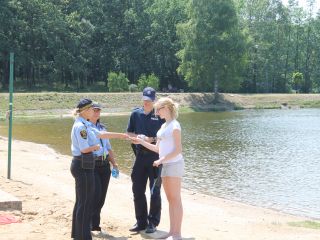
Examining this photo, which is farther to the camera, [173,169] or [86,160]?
[173,169]

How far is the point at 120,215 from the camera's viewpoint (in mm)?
9039

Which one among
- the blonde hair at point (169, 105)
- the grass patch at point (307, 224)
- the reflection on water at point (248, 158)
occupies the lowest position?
the reflection on water at point (248, 158)

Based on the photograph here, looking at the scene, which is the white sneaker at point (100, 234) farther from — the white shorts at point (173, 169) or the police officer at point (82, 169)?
the white shorts at point (173, 169)

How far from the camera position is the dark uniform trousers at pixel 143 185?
7.28m

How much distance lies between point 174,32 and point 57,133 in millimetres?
39844

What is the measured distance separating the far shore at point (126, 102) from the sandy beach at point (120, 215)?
86.3 ft

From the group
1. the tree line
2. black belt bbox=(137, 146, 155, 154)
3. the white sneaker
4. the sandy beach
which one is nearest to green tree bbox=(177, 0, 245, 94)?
the tree line

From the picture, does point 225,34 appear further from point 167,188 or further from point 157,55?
point 167,188

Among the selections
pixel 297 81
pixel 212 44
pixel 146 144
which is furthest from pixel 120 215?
pixel 297 81

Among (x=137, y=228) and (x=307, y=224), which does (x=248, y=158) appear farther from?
(x=137, y=228)

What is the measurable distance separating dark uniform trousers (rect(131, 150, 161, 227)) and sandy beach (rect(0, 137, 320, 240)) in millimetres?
243

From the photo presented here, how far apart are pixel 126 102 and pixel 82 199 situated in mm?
41045

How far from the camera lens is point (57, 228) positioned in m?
7.40

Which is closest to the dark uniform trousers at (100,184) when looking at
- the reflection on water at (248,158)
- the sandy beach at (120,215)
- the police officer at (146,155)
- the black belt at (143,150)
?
the sandy beach at (120,215)
